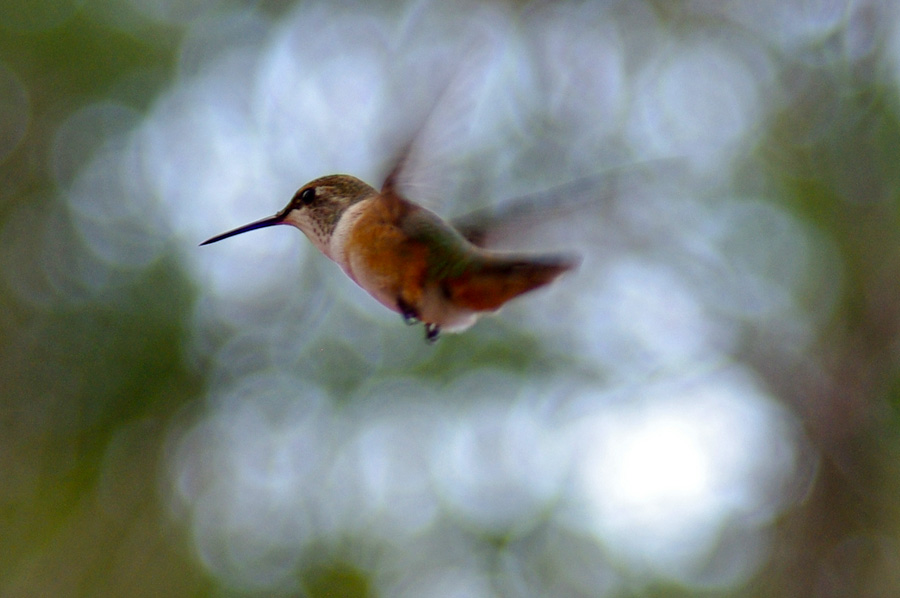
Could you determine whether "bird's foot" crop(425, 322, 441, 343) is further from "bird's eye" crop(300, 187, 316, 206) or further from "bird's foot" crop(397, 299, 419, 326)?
"bird's eye" crop(300, 187, 316, 206)

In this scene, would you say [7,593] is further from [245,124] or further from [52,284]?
[245,124]

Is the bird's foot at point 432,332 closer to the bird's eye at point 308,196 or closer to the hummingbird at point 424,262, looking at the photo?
the hummingbird at point 424,262

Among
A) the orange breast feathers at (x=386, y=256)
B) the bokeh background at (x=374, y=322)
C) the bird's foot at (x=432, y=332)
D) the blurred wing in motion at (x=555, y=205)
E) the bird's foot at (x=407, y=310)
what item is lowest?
the bokeh background at (x=374, y=322)

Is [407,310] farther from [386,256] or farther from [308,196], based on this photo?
[308,196]

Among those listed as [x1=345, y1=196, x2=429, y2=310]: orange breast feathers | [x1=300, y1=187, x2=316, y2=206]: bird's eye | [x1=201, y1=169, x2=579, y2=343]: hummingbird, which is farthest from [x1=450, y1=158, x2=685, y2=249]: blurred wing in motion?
[x1=300, y1=187, x2=316, y2=206]: bird's eye

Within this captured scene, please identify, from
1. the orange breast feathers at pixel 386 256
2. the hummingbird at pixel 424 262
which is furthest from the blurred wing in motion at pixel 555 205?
the orange breast feathers at pixel 386 256

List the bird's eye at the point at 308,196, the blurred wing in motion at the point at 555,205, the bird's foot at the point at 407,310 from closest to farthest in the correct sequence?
the blurred wing in motion at the point at 555,205 < the bird's foot at the point at 407,310 < the bird's eye at the point at 308,196

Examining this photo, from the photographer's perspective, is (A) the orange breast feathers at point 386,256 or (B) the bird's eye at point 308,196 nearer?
(A) the orange breast feathers at point 386,256

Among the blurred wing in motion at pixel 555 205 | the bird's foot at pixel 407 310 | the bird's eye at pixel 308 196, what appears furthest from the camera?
the bird's eye at pixel 308 196
